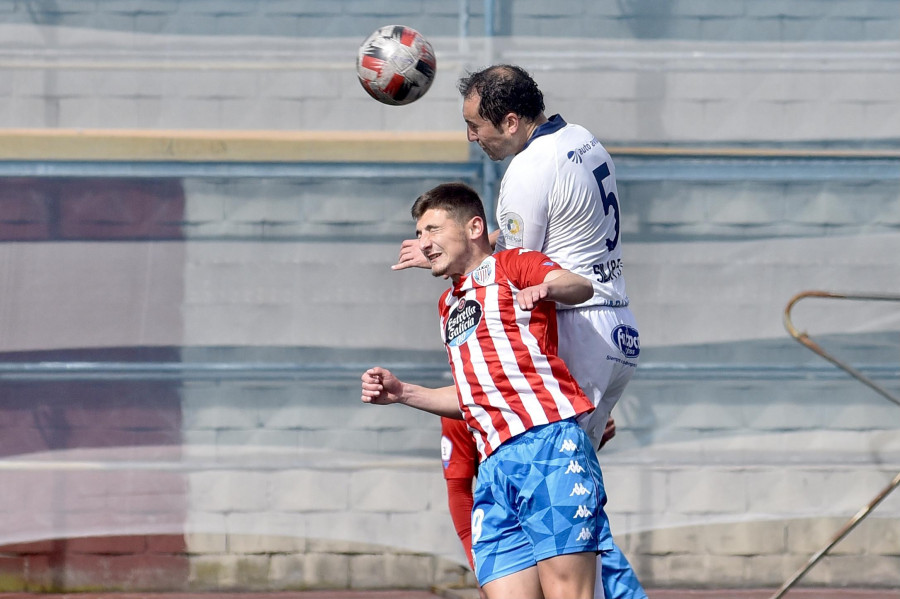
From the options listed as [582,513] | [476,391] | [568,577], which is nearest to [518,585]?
[568,577]

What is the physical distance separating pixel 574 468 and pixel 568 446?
0.17 ft

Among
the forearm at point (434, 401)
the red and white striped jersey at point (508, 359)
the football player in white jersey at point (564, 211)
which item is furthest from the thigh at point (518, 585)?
the forearm at point (434, 401)

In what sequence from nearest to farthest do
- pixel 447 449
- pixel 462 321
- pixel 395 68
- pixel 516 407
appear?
1. pixel 516 407
2. pixel 462 321
3. pixel 395 68
4. pixel 447 449

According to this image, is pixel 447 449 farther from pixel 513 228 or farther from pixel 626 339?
pixel 513 228

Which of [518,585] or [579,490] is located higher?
[579,490]

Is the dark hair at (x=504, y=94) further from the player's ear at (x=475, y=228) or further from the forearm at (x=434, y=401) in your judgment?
the forearm at (x=434, y=401)

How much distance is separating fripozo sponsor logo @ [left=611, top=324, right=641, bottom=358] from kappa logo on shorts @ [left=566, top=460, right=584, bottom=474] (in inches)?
14.7

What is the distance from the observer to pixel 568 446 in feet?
7.98

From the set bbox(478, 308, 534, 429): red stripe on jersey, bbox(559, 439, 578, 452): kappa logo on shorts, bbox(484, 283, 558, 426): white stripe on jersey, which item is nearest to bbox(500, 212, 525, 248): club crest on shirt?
bbox(484, 283, 558, 426): white stripe on jersey

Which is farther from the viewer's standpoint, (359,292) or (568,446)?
(359,292)

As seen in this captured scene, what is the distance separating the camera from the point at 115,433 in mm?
4785

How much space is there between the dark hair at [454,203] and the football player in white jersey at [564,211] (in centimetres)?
8

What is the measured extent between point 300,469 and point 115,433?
852mm

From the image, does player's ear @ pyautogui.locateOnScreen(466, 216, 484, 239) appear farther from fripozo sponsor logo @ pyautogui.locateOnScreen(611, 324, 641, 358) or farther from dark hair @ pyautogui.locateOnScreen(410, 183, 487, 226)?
fripozo sponsor logo @ pyautogui.locateOnScreen(611, 324, 641, 358)
